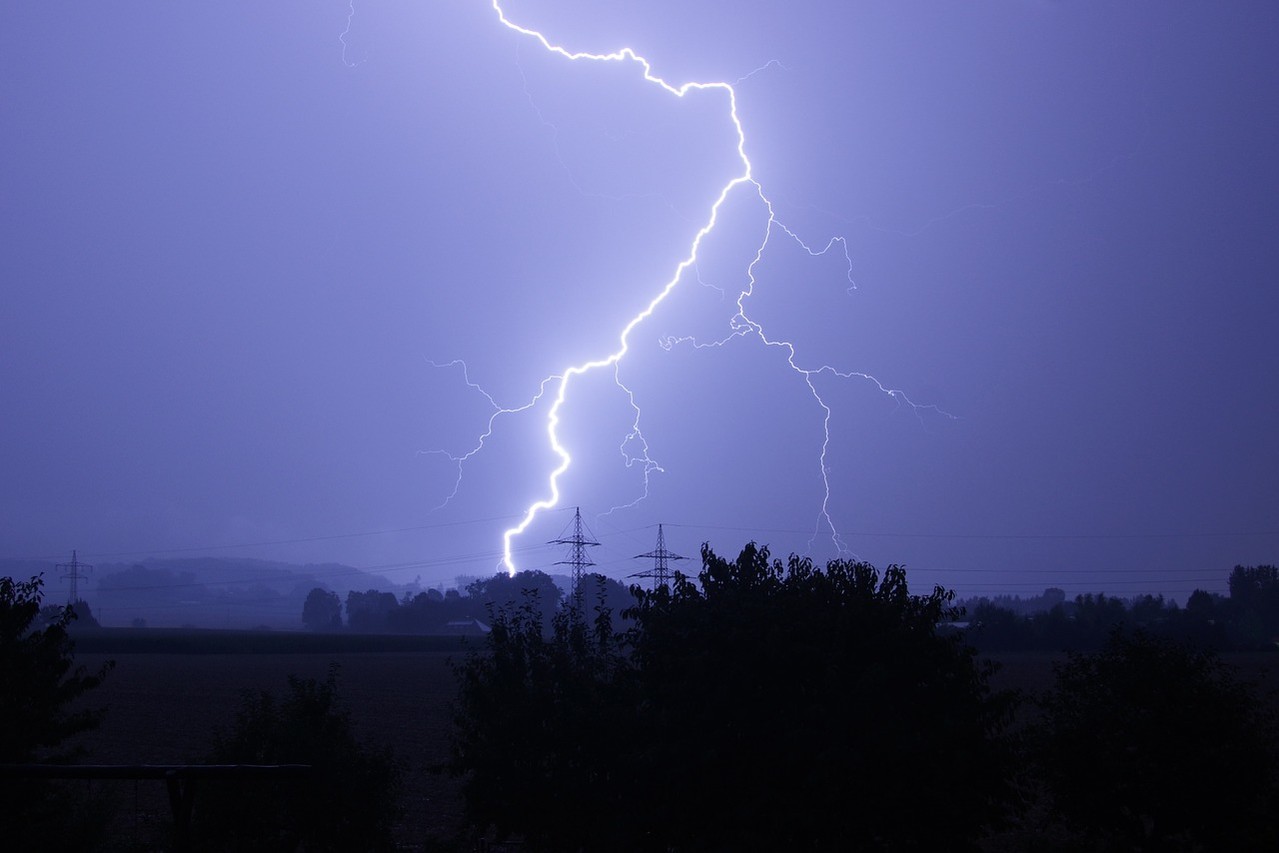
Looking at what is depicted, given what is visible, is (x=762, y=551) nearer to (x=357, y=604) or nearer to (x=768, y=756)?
(x=768, y=756)

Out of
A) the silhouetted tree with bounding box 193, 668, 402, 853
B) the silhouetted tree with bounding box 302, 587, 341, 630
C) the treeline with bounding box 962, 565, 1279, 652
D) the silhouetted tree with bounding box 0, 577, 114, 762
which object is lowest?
the silhouetted tree with bounding box 302, 587, 341, 630

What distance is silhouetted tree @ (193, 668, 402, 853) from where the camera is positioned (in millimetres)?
13047

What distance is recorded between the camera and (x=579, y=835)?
43.8 ft

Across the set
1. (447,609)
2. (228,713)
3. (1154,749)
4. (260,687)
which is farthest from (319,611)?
(1154,749)

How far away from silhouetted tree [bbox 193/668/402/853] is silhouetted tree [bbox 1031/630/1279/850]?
31.7ft

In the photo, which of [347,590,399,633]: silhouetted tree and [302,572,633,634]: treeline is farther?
[347,590,399,633]: silhouetted tree

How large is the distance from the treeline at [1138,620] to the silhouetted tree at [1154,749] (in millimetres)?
58943

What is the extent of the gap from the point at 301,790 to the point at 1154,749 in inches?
464

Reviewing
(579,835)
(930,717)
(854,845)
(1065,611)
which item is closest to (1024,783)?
(930,717)

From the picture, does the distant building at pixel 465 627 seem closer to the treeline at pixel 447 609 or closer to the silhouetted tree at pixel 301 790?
the treeline at pixel 447 609

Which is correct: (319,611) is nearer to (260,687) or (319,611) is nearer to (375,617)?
(375,617)

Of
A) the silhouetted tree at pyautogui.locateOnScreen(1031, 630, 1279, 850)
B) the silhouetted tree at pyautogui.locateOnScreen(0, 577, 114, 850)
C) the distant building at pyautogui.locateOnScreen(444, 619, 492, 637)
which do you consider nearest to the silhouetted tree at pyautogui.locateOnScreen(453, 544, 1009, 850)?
the silhouetted tree at pyautogui.locateOnScreen(1031, 630, 1279, 850)

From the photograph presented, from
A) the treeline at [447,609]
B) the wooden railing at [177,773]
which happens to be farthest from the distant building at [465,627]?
the wooden railing at [177,773]

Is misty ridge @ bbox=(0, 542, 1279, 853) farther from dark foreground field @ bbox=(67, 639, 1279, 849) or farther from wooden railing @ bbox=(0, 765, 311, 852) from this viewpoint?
wooden railing @ bbox=(0, 765, 311, 852)
